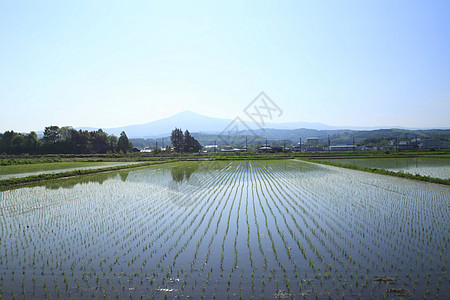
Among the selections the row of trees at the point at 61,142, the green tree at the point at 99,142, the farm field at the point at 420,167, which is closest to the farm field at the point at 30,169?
the row of trees at the point at 61,142

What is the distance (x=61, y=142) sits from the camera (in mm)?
43156

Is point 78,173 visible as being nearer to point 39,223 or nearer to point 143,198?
point 143,198

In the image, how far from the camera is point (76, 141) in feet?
145

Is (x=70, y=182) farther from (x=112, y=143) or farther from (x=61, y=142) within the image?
(x=112, y=143)

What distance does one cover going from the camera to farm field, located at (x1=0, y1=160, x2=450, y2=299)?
142 inches

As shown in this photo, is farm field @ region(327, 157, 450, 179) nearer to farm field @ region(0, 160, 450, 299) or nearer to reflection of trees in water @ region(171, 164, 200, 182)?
farm field @ region(0, 160, 450, 299)

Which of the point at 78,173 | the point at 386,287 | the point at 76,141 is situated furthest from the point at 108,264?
the point at 76,141

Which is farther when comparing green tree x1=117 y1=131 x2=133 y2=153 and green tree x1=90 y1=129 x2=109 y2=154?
green tree x1=117 y1=131 x2=133 y2=153

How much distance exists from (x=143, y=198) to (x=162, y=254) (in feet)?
18.4

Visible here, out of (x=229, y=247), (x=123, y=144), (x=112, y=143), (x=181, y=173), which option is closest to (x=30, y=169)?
(x=181, y=173)

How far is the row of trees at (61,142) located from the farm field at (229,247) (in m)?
37.2

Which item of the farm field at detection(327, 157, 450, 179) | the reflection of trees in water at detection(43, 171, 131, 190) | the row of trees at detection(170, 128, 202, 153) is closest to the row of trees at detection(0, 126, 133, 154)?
the row of trees at detection(170, 128, 202, 153)

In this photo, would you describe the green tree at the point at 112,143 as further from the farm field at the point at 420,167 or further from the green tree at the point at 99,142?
the farm field at the point at 420,167

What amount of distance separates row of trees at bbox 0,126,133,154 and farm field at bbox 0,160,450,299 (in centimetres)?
3719
